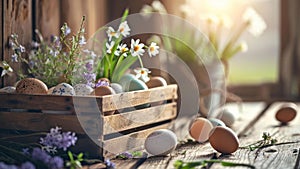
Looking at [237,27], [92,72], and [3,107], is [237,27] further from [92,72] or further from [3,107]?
[3,107]

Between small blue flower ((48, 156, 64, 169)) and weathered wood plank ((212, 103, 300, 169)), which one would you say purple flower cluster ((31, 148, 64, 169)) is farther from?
weathered wood plank ((212, 103, 300, 169))

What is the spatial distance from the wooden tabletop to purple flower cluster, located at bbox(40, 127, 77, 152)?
0.31 ft

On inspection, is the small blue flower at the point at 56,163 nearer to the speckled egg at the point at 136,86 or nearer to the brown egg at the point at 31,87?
the brown egg at the point at 31,87

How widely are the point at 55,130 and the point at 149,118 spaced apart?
447 millimetres

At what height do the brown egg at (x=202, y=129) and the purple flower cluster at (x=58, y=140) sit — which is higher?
the purple flower cluster at (x=58, y=140)

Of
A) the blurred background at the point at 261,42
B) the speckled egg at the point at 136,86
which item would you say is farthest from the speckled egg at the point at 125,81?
the blurred background at the point at 261,42

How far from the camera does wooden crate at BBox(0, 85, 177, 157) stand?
5.00 feet

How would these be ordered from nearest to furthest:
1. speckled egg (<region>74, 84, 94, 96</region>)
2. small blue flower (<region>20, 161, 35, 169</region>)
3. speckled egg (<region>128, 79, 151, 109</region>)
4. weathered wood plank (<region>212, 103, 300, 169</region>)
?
1. small blue flower (<region>20, 161, 35, 169</region>)
2. weathered wood plank (<region>212, 103, 300, 169</region>)
3. speckled egg (<region>74, 84, 94, 96</region>)
4. speckled egg (<region>128, 79, 151, 109</region>)

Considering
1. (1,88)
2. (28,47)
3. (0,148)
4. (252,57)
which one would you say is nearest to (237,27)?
(252,57)

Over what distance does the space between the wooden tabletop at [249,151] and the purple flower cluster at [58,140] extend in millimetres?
95

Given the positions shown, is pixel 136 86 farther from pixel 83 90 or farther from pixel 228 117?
pixel 228 117

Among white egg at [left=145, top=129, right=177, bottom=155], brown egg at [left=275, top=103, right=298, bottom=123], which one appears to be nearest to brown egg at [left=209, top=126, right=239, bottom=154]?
white egg at [left=145, top=129, right=177, bottom=155]

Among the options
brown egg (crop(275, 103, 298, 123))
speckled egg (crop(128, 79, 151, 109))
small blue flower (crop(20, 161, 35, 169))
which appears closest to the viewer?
small blue flower (crop(20, 161, 35, 169))

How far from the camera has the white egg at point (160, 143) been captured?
5.27ft
